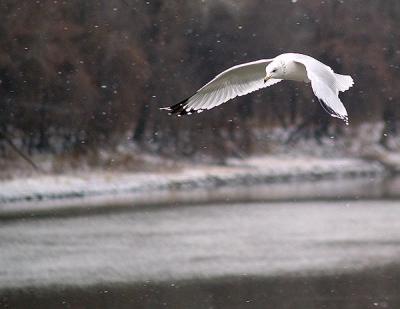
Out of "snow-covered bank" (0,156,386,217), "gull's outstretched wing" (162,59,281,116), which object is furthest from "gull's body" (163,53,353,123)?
"snow-covered bank" (0,156,386,217)

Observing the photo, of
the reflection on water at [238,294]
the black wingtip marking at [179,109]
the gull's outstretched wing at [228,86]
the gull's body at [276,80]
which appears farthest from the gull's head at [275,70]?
the reflection on water at [238,294]

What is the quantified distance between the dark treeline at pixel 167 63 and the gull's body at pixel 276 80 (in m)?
12.8

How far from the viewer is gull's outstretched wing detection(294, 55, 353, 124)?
5.60m

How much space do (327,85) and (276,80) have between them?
102cm

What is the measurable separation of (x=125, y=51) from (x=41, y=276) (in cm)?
1332

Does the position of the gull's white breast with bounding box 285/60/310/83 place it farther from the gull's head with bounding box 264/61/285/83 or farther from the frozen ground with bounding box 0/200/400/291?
the frozen ground with bounding box 0/200/400/291

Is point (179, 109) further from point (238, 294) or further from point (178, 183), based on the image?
point (178, 183)

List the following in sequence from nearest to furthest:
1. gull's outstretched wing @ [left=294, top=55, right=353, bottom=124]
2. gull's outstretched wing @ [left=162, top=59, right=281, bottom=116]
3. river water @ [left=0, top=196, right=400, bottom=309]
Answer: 1. gull's outstretched wing @ [left=294, top=55, right=353, bottom=124]
2. gull's outstretched wing @ [left=162, top=59, right=281, bottom=116]
3. river water @ [left=0, top=196, right=400, bottom=309]

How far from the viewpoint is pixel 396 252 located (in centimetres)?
1105

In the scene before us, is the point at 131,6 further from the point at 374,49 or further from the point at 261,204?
the point at 261,204

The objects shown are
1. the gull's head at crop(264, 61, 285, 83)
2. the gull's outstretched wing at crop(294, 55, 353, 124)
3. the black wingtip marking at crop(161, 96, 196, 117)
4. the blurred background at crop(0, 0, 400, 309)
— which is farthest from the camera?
the blurred background at crop(0, 0, 400, 309)

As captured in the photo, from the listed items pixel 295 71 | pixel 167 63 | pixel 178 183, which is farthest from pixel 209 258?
pixel 167 63

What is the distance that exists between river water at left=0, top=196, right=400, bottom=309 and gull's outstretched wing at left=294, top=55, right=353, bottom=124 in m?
2.55

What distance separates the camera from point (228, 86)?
290 inches
